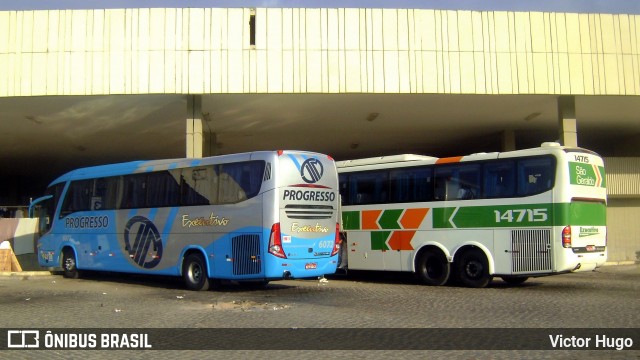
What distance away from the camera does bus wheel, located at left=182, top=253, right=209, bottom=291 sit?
14938 millimetres

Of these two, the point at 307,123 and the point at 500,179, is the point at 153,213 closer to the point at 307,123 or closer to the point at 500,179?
the point at 500,179

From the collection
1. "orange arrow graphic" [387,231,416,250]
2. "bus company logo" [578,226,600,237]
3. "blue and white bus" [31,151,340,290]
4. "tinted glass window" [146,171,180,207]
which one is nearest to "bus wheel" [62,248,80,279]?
"blue and white bus" [31,151,340,290]

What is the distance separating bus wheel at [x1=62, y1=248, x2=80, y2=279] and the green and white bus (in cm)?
841

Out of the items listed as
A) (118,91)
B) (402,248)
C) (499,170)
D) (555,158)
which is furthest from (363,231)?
(118,91)

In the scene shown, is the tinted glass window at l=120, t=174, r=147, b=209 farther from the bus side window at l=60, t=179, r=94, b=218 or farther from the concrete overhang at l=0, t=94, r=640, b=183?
the concrete overhang at l=0, t=94, r=640, b=183

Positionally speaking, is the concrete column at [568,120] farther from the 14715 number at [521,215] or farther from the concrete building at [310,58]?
the 14715 number at [521,215]

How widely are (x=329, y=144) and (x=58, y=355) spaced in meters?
25.4

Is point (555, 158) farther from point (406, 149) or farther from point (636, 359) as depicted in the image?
point (406, 149)

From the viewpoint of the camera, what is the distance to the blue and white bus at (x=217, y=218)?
13.9 m

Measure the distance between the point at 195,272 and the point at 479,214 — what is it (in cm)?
705

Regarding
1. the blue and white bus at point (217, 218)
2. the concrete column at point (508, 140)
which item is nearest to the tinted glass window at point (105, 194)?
the blue and white bus at point (217, 218)

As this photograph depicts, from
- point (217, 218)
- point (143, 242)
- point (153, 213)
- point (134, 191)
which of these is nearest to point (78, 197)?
point (134, 191)

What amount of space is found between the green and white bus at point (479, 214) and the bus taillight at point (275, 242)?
4167mm

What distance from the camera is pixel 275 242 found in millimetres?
13617
